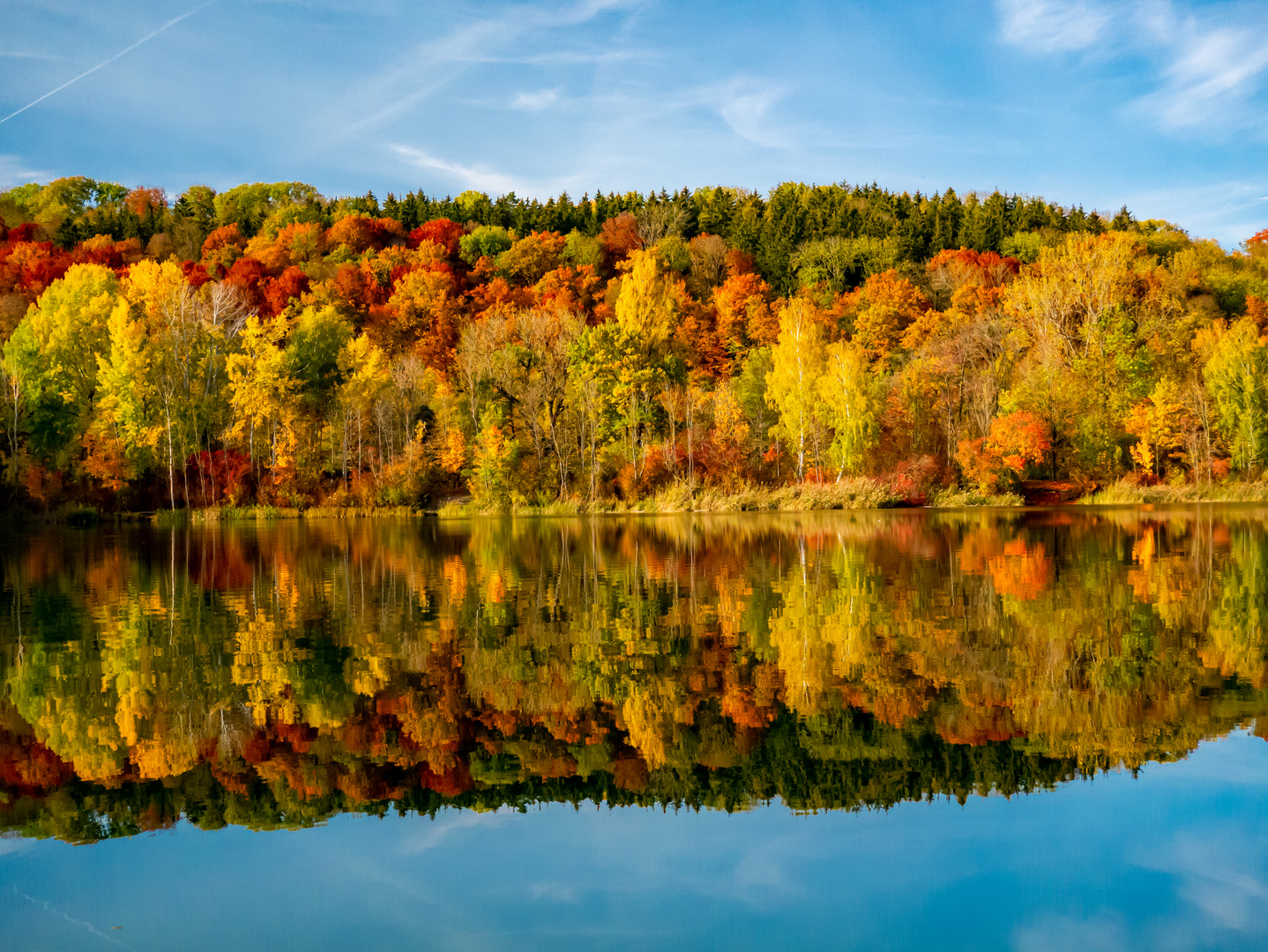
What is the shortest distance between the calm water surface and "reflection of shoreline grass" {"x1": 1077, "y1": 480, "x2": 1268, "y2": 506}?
38321 millimetres

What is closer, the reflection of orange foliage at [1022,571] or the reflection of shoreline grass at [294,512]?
the reflection of orange foliage at [1022,571]

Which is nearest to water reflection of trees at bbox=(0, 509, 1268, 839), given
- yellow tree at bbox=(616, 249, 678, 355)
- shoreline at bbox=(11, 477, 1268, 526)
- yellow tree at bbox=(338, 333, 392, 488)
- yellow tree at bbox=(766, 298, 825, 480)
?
shoreline at bbox=(11, 477, 1268, 526)

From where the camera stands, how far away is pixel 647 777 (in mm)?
6418

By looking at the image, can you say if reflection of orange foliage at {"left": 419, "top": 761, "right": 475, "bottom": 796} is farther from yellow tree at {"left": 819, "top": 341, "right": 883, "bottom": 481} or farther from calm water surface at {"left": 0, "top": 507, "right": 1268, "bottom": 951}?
yellow tree at {"left": 819, "top": 341, "right": 883, "bottom": 481}

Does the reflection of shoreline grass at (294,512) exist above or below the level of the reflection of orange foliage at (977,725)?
above

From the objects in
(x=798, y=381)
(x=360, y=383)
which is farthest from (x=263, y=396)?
(x=798, y=381)

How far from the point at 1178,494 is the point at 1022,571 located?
119 feet

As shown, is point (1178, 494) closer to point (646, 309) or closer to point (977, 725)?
point (646, 309)

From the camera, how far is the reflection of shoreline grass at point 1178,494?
4809cm

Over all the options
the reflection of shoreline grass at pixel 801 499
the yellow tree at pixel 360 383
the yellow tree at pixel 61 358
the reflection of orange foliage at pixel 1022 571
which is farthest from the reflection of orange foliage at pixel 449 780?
the yellow tree at pixel 61 358

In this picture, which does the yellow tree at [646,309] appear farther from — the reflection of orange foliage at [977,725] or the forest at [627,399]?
the reflection of orange foliage at [977,725]

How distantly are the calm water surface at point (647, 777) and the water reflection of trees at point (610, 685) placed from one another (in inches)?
1.6

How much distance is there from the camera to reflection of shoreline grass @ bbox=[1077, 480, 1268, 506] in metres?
48.1

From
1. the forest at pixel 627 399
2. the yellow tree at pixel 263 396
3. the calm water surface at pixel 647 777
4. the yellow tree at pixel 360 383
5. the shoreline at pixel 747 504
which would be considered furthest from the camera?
the yellow tree at pixel 360 383
